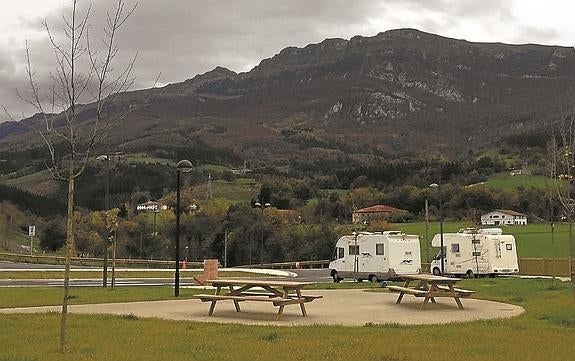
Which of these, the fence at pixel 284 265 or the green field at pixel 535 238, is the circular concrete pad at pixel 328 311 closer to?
the fence at pixel 284 265

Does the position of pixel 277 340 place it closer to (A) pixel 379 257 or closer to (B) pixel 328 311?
→ (B) pixel 328 311

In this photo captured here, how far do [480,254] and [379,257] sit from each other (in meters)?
7.08

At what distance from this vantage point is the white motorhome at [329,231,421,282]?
36.8 m

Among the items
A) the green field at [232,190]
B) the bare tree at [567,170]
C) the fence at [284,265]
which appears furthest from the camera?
the green field at [232,190]

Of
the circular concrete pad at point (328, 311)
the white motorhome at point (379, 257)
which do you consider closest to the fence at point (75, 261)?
the white motorhome at point (379, 257)

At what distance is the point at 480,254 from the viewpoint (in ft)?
133

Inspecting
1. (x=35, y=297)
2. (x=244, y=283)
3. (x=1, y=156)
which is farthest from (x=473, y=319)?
(x=1, y=156)

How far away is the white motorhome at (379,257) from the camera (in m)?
36.8

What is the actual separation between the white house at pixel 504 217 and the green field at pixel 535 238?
8633 mm

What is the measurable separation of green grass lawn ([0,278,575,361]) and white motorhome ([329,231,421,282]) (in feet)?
74.0

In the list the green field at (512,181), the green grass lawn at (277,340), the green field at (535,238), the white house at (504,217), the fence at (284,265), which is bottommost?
the green grass lawn at (277,340)

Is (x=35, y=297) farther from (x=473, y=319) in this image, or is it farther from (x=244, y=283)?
(x=473, y=319)

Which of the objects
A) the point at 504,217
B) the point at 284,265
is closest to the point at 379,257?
the point at 284,265

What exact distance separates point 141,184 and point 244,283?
11799 cm
